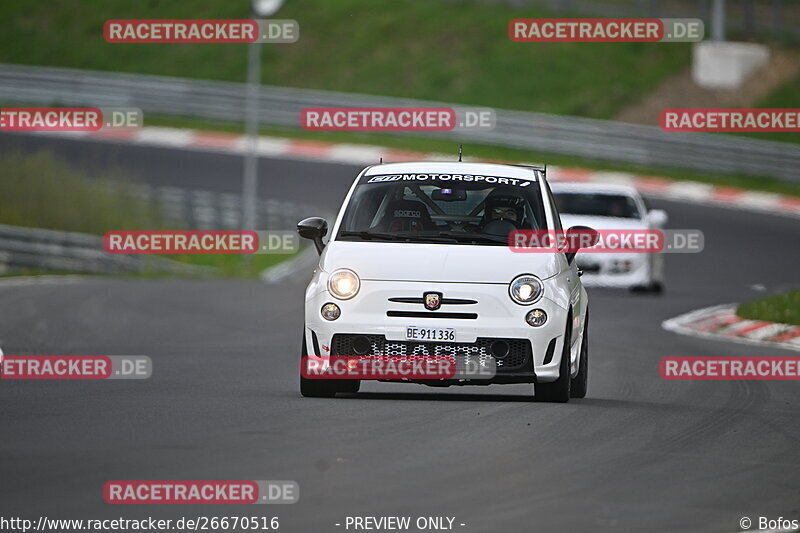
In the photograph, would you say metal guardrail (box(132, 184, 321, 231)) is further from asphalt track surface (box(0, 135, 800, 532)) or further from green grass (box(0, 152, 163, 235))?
asphalt track surface (box(0, 135, 800, 532))

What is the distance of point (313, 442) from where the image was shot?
31.3ft

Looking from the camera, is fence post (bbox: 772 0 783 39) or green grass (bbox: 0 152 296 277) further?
fence post (bbox: 772 0 783 39)

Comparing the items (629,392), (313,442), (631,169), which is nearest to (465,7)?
(631,169)

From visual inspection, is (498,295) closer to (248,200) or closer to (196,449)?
(196,449)

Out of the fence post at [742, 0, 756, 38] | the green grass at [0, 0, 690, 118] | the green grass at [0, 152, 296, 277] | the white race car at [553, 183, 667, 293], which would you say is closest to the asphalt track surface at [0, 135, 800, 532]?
the white race car at [553, 183, 667, 293]

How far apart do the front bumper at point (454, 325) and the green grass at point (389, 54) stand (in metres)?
33.6

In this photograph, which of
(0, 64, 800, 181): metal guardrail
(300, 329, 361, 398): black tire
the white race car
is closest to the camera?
(300, 329, 361, 398): black tire

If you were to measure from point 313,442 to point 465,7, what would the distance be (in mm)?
42359

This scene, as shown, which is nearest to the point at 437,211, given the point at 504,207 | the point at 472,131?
the point at 504,207

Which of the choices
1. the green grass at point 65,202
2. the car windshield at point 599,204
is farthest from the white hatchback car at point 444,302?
the green grass at point 65,202

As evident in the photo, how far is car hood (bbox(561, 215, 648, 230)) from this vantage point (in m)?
24.0

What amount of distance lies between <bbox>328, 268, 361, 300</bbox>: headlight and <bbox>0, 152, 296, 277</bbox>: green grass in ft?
57.7

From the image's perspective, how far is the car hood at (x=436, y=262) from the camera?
1123 centimetres

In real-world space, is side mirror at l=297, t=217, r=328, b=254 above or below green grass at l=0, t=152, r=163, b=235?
below
